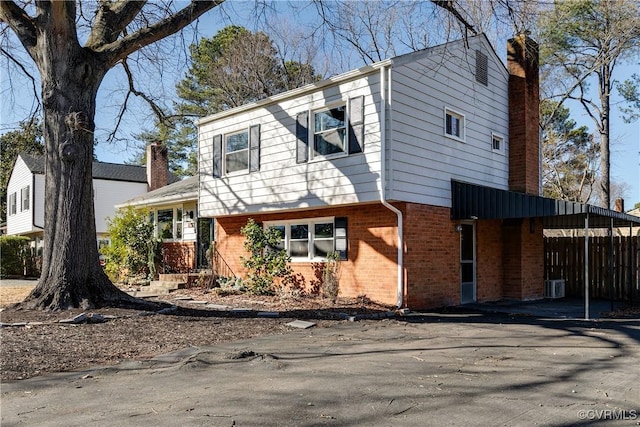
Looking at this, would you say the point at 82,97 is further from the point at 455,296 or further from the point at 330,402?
the point at 455,296

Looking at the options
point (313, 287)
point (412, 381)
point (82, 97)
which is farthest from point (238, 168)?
point (412, 381)

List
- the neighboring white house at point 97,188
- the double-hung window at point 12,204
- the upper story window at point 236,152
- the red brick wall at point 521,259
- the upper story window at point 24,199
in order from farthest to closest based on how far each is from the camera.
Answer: the double-hung window at point 12,204, the upper story window at point 24,199, the neighboring white house at point 97,188, the upper story window at point 236,152, the red brick wall at point 521,259

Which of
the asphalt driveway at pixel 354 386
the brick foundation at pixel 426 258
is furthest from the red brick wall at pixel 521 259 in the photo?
the asphalt driveway at pixel 354 386

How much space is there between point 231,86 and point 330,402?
24751mm

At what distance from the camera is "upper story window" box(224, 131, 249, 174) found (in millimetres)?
14398

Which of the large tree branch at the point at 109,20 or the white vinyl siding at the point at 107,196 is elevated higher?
the large tree branch at the point at 109,20

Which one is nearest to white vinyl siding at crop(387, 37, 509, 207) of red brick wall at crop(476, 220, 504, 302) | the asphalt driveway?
red brick wall at crop(476, 220, 504, 302)

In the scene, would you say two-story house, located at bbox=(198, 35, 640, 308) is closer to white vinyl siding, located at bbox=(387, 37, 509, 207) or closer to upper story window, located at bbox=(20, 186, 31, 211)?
white vinyl siding, located at bbox=(387, 37, 509, 207)

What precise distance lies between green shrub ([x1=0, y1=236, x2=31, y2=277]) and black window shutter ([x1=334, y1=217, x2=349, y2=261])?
17025 millimetres

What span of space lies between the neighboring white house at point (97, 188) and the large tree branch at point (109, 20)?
18.2 m

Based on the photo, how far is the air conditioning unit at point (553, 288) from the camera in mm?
13992

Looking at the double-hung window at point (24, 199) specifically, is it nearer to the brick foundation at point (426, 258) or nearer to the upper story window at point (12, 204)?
the upper story window at point (12, 204)

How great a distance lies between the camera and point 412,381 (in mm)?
5156

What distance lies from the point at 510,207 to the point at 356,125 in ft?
12.9
